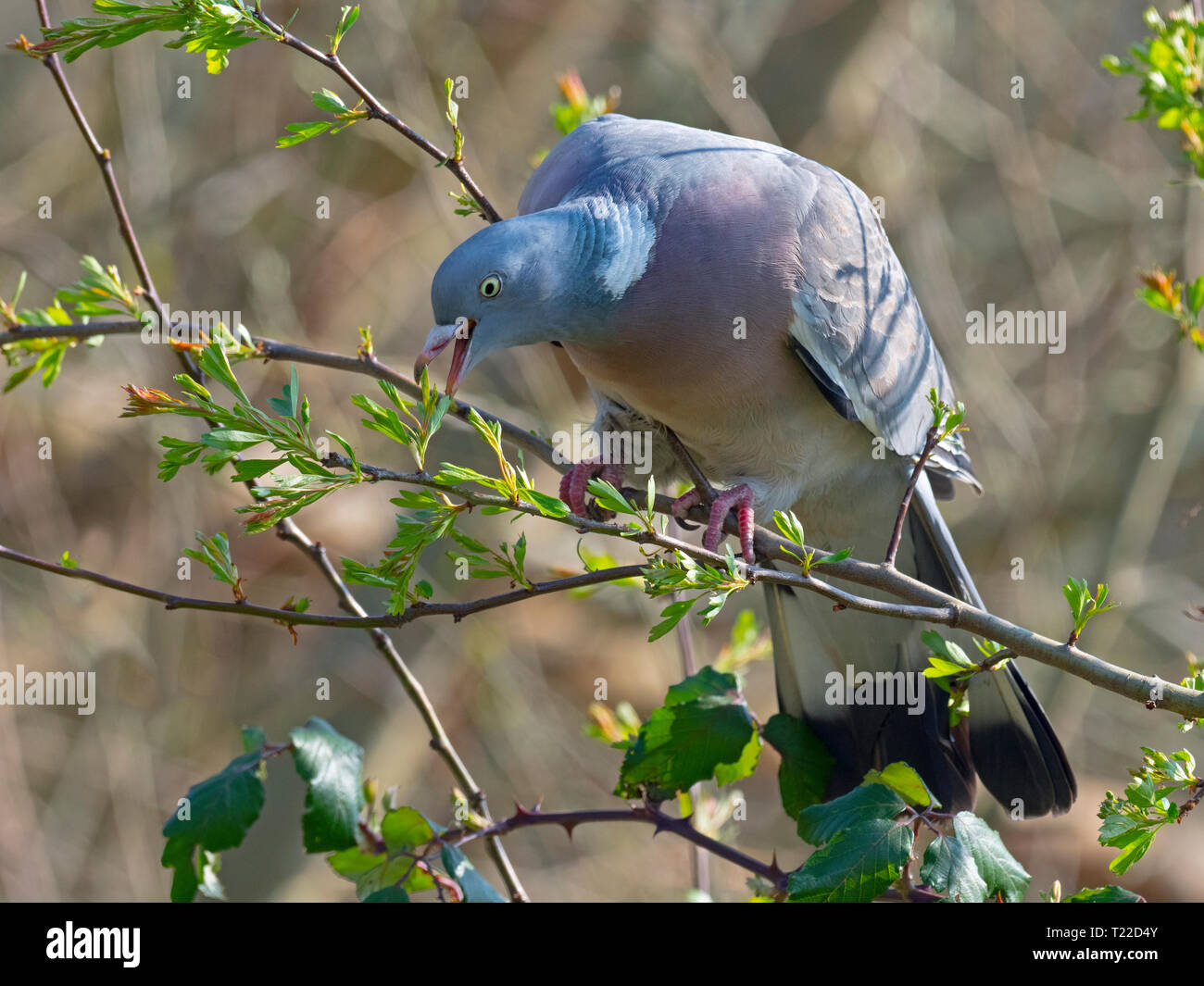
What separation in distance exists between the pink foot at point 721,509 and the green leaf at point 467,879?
0.95 meters

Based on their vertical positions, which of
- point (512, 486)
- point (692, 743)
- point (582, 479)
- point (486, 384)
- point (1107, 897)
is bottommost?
point (1107, 897)

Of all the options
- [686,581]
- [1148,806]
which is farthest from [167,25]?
[1148,806]

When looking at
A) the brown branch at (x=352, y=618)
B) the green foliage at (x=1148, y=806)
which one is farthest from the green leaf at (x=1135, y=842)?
the brown branch at (x=352, y=618)

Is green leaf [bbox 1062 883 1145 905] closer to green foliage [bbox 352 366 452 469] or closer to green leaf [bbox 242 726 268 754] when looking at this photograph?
green foliage [bbox 352 366 452 469]

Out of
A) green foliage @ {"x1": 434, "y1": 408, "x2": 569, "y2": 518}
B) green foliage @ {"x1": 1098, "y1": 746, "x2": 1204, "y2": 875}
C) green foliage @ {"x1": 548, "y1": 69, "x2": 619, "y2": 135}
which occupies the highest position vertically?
green foliage @ {"x1": 548, "y1": 69, "x2": 619, "y2": 135}

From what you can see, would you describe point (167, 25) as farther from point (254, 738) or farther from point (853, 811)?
point (853, 811)

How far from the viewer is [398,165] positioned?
671cm

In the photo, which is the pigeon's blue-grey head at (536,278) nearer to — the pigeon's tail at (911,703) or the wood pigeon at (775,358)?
the wood pigeon at (775,358)

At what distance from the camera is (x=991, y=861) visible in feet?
5.85

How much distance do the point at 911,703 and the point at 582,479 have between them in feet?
3.36

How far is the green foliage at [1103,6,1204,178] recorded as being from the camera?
1573 millimetres

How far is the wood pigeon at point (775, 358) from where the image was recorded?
2.50 metres

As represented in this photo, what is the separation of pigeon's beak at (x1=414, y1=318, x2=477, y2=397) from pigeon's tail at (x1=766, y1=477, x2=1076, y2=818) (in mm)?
1159

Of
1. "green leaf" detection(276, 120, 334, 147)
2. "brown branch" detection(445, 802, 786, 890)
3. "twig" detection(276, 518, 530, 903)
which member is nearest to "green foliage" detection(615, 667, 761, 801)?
"brown branch" detection(445, 802, 786, 890)
